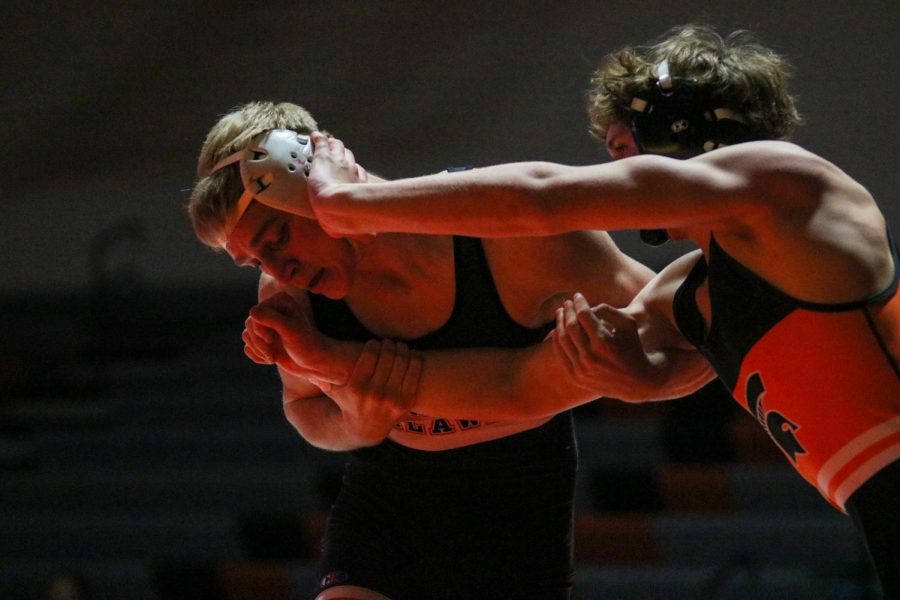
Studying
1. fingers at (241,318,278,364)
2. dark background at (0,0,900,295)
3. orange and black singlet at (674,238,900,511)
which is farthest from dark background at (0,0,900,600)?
fingers at (241,318,278,364)

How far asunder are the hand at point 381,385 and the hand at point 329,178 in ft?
1.12

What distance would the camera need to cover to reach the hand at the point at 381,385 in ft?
8.29

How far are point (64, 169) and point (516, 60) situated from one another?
2.88 meters

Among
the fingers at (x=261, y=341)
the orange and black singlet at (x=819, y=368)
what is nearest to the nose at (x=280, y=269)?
the fingers at (x=261, y=341)

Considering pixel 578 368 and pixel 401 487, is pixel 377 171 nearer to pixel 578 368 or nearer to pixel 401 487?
pixel 401 487

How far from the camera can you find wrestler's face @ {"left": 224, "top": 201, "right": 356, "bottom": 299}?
2527 mm

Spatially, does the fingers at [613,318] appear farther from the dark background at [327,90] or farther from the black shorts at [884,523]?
the dark background at [327,90]

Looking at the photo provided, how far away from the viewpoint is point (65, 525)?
247 inches

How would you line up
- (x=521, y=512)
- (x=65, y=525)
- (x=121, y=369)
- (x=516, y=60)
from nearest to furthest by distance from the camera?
1. (x=521, y=512)
2. (x=516, y=60)
3. (x=65, y=525)
4. (x=121, y=369)

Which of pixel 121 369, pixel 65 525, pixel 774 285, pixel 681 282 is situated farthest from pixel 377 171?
pixel 774 285

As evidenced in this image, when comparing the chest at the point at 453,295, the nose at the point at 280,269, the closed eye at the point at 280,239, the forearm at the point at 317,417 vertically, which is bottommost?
the forearm at the point at 317,417

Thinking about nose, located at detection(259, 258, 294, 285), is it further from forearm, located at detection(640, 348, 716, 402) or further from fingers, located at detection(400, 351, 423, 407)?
forearm, located at detection(640, 348, 716, 402)

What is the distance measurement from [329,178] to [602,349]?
0.58m

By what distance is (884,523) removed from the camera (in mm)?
1881
